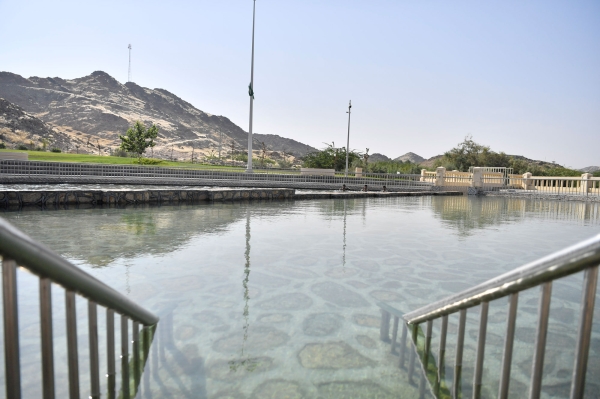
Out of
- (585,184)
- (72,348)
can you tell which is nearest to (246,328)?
(72,348)

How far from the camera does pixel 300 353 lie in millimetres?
2678

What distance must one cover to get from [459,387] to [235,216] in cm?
740

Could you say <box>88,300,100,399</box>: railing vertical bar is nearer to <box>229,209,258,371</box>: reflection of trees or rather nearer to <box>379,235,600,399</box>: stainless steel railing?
<box>229,209,258,371</box>: reflection of trees

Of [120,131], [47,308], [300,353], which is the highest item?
[120,131]

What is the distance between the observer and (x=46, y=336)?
111 cm

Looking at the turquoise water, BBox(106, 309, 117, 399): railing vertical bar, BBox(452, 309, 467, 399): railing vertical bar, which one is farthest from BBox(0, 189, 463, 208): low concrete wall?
BBox(452, 309, 467, 399): railing vertical bar

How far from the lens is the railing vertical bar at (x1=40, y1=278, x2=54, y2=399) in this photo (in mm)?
1084

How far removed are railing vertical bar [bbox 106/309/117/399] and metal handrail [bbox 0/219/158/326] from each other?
246 millimetres

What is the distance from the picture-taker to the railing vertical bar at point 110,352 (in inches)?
68.5

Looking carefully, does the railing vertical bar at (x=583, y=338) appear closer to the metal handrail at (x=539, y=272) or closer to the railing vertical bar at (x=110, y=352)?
the metal handrail at (x=539, y=272)

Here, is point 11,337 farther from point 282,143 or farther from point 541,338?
point 282,143

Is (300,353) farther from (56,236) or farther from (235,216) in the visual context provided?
(235,216)

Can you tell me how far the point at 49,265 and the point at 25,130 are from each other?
68.7m

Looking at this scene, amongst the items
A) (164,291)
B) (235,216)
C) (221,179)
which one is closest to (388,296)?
(164,291)
